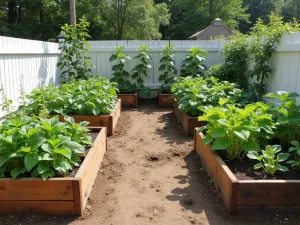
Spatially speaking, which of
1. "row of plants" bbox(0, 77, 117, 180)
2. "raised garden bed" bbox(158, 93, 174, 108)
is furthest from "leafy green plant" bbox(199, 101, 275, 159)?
"raised garden bed" bbox(158, 93, 174, 108)

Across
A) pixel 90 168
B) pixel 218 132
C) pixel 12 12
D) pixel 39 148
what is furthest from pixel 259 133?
pixel 12 12

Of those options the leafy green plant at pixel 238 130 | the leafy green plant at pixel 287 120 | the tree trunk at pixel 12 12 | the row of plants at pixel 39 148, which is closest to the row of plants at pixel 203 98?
the leafy green plant at pixel 287 120

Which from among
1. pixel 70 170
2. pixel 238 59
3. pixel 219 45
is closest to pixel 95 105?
pixel 70 170

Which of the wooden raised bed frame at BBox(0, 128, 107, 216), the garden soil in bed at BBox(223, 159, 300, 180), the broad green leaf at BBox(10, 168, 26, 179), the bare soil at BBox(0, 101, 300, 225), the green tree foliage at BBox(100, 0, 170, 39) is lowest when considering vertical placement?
the bare soil at BBox(0, 101, 300, 225)

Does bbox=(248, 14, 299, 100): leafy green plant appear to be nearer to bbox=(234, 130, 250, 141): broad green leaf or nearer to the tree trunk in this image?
bbox=(234, 130, 250, 141): broad green leaf

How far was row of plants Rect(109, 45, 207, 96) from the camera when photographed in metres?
7.30

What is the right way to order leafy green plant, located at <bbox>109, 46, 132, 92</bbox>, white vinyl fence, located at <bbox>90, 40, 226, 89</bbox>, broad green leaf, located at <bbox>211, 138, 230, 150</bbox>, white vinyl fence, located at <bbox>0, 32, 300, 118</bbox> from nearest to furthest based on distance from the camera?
broad green leaf, located at <bbox>211, 138, 230, 150</bbox>, white vinyl fence, located at <bbox>0, 32, 300, 118</bbox>, leafy green plant, located at <bbox>109, 46, 132, 92</bbox>, white vinyl fence, located at <bbox>90, 40, 226, 89</bbox>

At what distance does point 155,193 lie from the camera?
9.47ft

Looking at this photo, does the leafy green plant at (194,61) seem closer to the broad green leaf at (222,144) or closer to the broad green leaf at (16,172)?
the broad green leaf at (222,144)

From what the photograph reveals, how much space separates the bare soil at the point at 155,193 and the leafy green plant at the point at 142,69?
10.0 feet

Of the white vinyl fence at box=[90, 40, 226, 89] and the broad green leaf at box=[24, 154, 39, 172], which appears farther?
the white vinyl fence at box=[90, 40, 226, 89]

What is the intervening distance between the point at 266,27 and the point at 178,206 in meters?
3.65

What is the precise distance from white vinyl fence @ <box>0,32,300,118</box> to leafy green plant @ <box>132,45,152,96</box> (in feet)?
1.06

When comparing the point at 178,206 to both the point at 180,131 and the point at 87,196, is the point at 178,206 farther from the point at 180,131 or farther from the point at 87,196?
the point at 180,131
